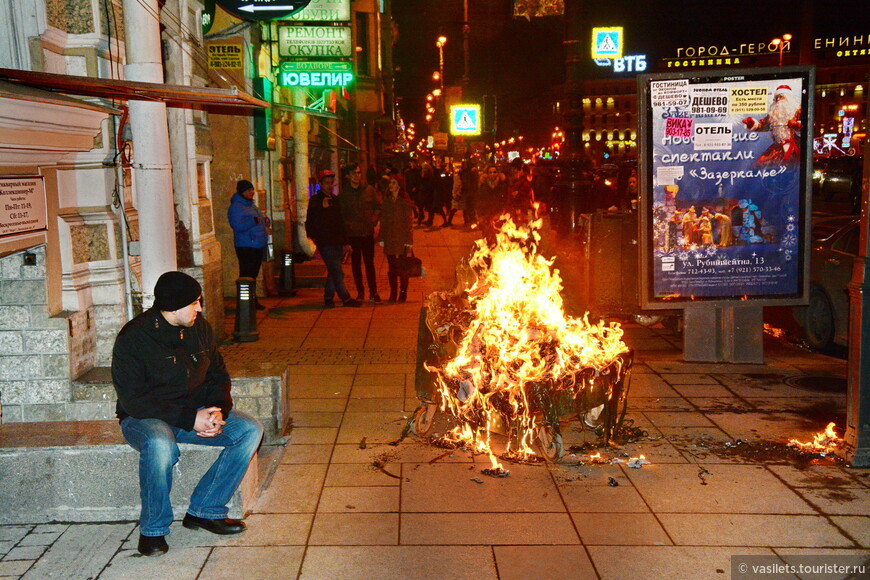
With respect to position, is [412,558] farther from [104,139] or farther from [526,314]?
[104,139]

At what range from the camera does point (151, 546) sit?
460 cm

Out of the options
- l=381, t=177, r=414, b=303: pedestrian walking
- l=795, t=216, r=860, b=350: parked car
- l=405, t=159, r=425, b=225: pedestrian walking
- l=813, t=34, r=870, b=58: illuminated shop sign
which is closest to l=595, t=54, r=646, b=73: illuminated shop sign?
l=405, t=159, r=425, b=225: pedestrian walking

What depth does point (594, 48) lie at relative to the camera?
21.1m

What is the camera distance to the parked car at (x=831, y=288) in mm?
10039

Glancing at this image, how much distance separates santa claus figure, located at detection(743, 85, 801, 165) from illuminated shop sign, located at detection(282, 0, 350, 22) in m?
9.43

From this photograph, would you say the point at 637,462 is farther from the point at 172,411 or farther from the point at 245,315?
the point at 245,315

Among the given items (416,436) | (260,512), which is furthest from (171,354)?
(416,436)

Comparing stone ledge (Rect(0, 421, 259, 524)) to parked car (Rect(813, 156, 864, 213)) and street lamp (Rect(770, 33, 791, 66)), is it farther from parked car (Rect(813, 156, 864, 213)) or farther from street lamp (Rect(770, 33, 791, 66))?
street lamp (Rect(770, 33, 791, 66))

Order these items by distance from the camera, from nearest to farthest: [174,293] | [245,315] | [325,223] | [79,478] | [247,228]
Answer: [174,293] → [79,478] → [245,315] → [247,228] → [325,223]

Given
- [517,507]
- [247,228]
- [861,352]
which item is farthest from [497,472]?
[247,228]

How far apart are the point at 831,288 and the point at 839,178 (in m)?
11.6

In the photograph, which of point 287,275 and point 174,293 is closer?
point 174,293

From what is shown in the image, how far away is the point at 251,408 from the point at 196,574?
1.99 m

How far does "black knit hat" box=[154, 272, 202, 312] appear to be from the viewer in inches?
185
